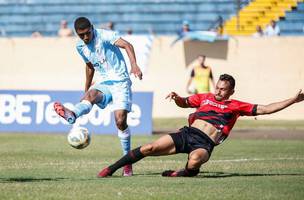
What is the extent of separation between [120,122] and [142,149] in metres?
1.40

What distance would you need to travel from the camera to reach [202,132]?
1301cm

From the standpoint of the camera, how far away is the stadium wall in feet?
104

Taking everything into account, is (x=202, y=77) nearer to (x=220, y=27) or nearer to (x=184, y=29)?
(x=184, y=29)

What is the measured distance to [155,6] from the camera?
3525cm

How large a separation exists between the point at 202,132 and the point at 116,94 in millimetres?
1852

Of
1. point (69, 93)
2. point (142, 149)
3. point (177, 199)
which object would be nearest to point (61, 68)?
point (69, 93)

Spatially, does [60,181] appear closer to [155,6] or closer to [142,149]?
[142,149]

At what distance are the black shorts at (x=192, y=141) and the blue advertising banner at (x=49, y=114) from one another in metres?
11.8

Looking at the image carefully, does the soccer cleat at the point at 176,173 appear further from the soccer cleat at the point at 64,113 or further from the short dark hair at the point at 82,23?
the short dark hair at the point at 82,23

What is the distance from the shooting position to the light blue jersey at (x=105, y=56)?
46.8 ft

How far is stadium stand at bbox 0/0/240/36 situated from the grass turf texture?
12.8m

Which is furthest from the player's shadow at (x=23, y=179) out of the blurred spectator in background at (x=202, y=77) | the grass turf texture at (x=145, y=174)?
the blurred spectator in background at (x=202, y=77)

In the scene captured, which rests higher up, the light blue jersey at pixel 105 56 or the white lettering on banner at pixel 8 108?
the light blue jersey at pixel 105 56

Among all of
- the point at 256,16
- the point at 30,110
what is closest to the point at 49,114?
the point at 30,110
